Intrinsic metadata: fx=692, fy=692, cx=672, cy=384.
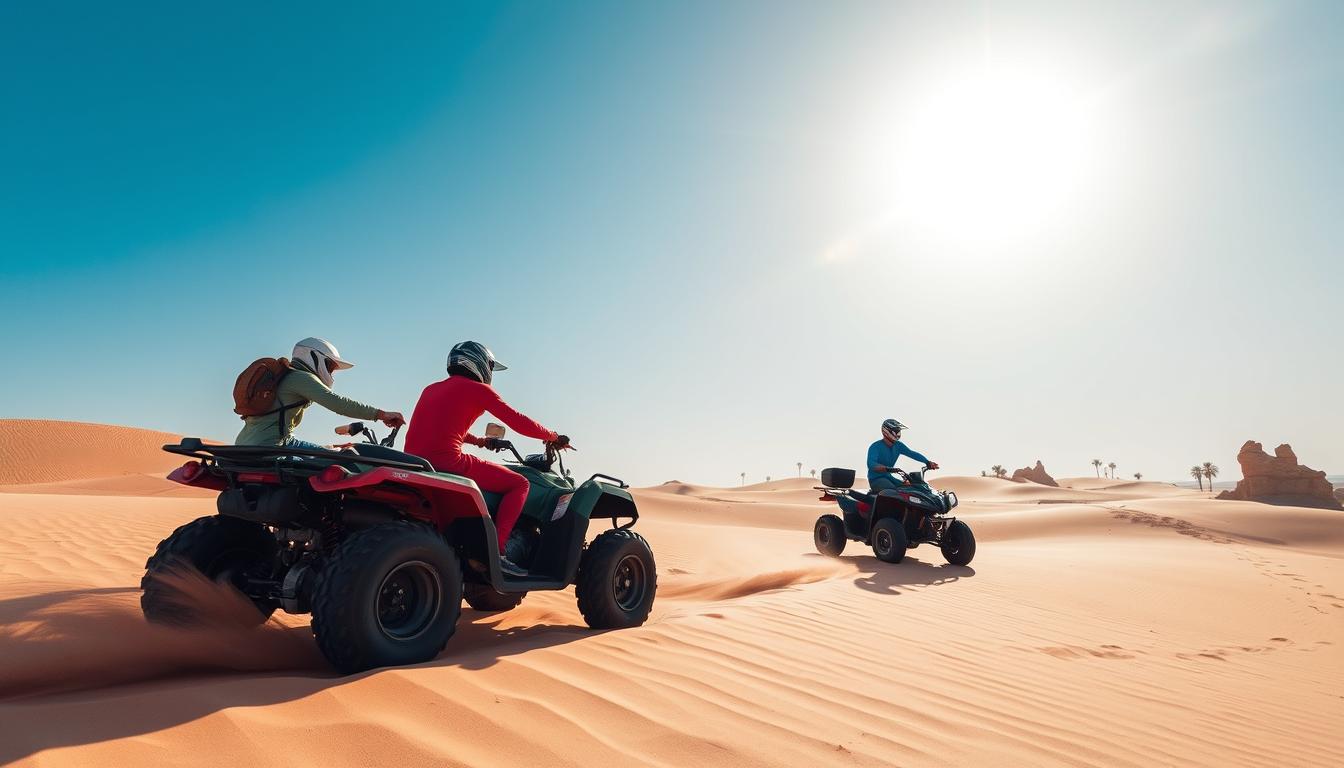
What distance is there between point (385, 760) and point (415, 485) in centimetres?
173

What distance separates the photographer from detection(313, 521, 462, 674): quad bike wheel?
3080 millimetres

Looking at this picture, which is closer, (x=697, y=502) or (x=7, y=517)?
(x=7, y=517)

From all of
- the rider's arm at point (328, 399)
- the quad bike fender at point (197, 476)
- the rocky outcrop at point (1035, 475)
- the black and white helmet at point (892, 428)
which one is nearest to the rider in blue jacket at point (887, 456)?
the black and white helmet at point (892, 428)

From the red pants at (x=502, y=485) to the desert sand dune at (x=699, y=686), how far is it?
0.73m

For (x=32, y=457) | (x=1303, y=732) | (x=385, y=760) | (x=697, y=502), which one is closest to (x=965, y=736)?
(x=385, y=760)

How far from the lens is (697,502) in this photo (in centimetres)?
3534

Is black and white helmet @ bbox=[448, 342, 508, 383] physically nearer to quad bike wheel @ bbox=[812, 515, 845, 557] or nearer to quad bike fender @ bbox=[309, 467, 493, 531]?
quad bike fender @ bbox=[309, 467, 493, 531]

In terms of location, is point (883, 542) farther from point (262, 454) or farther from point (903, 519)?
point (262, 454)

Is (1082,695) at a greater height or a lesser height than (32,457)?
lesser

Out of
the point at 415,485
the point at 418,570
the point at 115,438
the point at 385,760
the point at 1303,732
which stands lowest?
the point at 1303,732

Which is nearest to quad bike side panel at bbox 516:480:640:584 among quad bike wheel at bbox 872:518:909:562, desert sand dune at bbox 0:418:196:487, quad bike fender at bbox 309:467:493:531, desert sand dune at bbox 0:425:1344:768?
desert sand dune at bbox 0:425:1344:768

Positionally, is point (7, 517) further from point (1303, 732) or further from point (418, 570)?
point (1303, 732)

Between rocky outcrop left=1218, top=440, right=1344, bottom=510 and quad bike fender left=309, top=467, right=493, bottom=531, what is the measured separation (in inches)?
1993

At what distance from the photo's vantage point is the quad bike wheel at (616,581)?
4695mm
